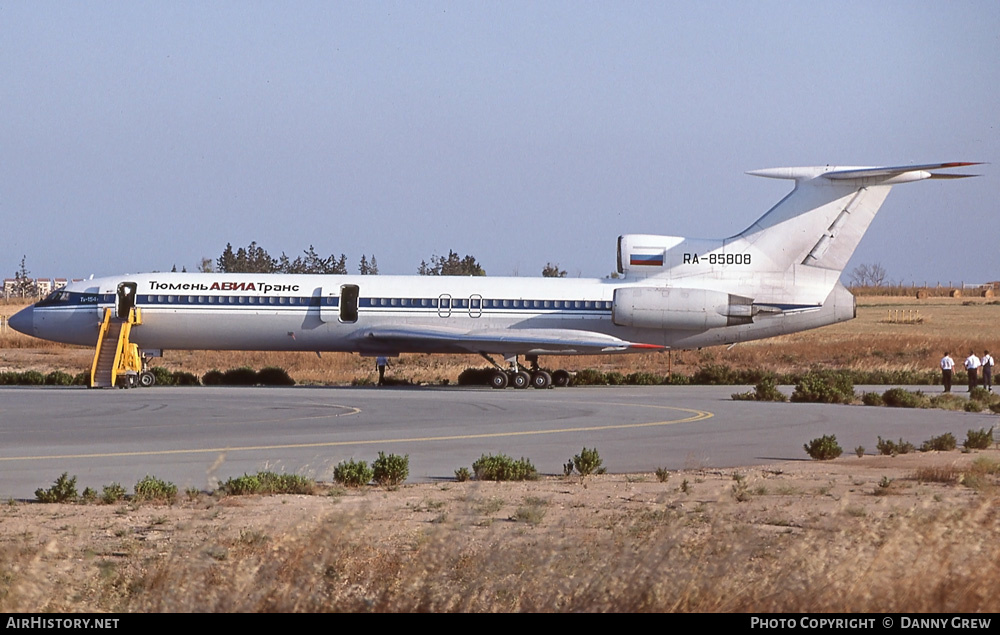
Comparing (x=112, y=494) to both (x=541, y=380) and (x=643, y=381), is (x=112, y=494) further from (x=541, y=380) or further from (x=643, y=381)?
(x=643, y=381)

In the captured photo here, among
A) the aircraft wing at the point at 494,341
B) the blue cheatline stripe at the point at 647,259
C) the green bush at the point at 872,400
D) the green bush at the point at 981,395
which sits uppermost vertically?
the blue cheatline stripe at the point at 647,259

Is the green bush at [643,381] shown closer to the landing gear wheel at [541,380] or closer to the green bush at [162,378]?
the landing gear wheel at [541,380]

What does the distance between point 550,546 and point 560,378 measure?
30.4 metres

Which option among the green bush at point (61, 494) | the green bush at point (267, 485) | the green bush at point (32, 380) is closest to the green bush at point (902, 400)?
the green bush at point (267, 485)

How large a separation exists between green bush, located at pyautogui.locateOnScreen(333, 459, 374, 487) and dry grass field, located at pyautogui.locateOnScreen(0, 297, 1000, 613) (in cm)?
57

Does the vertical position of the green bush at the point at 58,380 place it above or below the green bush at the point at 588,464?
above

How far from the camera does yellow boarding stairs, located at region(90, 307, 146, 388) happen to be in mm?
34938

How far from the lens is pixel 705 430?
23078 millimetres

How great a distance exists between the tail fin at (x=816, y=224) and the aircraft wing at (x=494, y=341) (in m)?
4.91

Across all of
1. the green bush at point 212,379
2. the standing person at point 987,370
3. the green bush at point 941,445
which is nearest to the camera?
the green bush at point 941,445

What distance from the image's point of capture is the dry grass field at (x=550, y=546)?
23.5ft

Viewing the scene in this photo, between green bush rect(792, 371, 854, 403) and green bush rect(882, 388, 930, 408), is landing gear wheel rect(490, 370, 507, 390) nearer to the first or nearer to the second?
green bush rect(792, 371, 854, 403)

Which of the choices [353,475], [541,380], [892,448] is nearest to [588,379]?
[541,380]
